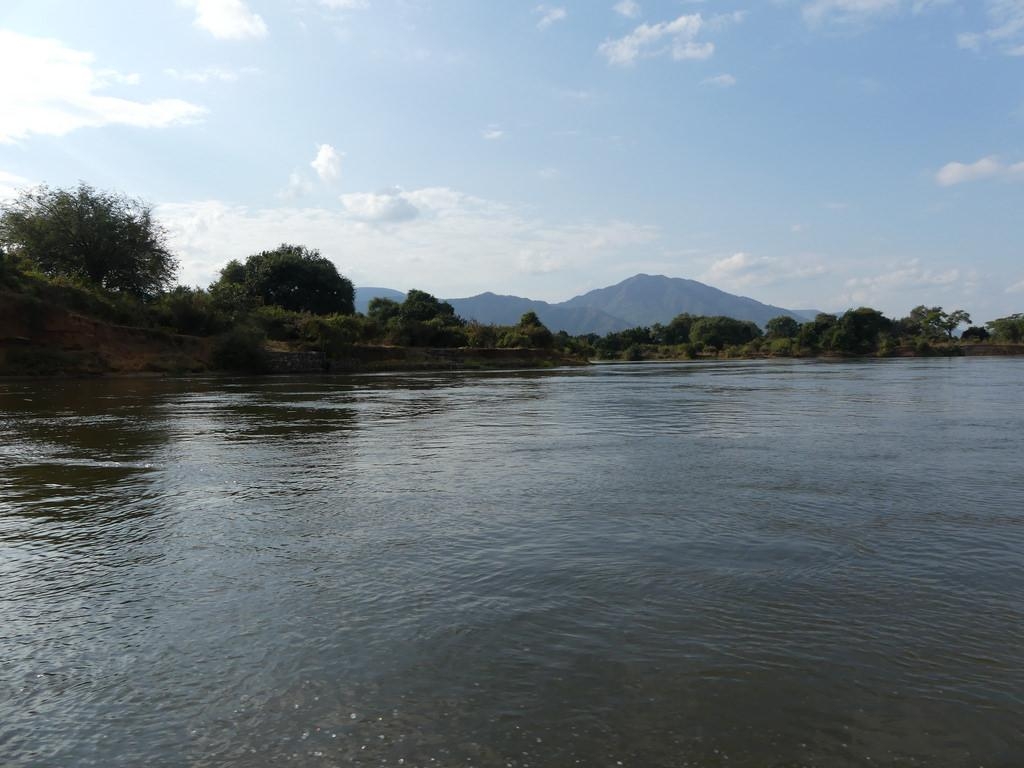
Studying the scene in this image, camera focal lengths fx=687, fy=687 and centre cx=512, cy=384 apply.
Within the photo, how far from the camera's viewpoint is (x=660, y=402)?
27250 millimetres

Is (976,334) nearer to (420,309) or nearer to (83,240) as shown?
(420,309)

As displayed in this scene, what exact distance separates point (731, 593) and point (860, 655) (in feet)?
3.89

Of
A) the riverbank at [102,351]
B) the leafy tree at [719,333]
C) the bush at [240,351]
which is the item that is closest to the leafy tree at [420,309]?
the riverbank at [102,351]

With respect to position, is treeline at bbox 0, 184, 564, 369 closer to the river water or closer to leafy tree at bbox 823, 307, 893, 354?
the river water

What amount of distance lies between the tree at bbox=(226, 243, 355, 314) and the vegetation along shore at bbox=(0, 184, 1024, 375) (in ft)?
0.59

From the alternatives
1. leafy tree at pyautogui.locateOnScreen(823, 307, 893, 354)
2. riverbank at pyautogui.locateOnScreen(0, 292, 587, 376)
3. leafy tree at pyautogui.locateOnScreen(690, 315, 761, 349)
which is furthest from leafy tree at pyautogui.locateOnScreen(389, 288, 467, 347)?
leafy tree at pyautogui.locateOnScreen(690, 315, 761, 349)

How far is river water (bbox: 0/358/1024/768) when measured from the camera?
350 cm

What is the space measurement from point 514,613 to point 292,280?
97.1 m

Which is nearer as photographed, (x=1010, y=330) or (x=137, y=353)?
(x=137, y=353)

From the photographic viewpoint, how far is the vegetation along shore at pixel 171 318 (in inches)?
1756

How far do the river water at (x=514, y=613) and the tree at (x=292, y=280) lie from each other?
86639 millimetres

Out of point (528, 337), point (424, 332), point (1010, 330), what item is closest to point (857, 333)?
point (1010, 330)

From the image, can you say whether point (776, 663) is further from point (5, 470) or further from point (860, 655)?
point (5, 470)

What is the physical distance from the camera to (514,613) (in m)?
5.07
